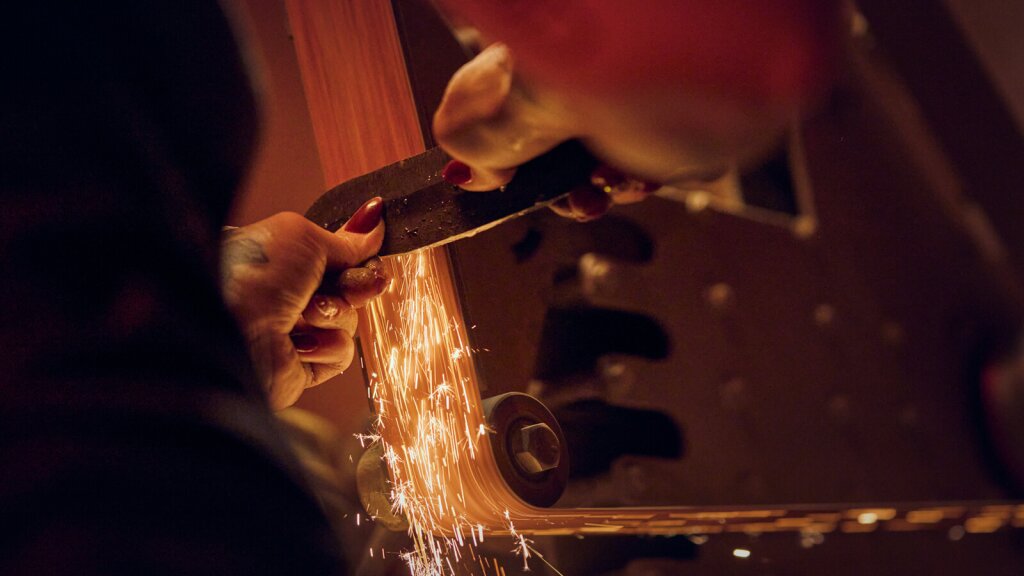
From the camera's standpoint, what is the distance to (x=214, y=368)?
480 mm

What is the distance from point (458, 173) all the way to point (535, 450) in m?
0.34

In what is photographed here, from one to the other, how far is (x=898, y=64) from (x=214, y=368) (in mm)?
595

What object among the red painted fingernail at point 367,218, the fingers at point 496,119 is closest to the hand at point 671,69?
the fingers at point 496,119

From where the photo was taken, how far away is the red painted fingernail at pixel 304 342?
93 centimetres

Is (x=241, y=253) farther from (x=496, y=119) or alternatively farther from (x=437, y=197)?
(x=496, y=119)

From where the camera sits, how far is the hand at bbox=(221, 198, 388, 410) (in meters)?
0.80

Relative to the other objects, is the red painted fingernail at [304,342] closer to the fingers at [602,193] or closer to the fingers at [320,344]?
the fingers at [320,344]

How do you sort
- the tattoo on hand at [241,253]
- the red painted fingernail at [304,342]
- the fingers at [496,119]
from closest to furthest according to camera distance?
the fingers at [496,119] < the tattoo on hand at [241,253] < the red painted fingernail at [304,342]

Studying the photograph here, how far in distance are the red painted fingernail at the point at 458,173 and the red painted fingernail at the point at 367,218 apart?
12 centimetres

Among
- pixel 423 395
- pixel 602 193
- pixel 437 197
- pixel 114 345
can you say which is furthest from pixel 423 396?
pixel 114 345

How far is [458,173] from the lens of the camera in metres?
0.71

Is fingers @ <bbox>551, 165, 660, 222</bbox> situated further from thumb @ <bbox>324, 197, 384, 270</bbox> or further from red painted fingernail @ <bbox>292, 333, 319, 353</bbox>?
red painted fingernail @ <bbox>292, 333, 319, 353</bbox>

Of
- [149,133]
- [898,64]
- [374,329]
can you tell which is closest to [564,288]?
[374,329]

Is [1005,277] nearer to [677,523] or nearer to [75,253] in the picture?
[677,523]
